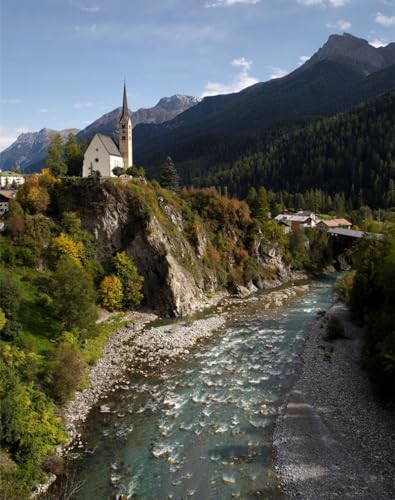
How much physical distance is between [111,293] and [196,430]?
79.1 ft

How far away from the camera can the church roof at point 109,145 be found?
5880 centimetres

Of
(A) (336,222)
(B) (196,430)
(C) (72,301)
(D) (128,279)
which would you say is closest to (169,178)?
(D) (128,279)

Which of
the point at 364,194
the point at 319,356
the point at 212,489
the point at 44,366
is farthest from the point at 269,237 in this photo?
the point at 364,194

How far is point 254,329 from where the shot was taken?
142 ft

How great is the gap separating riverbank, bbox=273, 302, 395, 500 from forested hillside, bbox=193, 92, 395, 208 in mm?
104945

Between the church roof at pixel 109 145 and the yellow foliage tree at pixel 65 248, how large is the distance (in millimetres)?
17450

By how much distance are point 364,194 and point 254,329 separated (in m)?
103

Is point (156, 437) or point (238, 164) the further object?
point (238, 164)

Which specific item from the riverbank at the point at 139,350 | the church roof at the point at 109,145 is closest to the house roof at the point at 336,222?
the riverbank at the point at 139,350

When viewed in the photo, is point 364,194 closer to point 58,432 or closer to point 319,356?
point 319,356

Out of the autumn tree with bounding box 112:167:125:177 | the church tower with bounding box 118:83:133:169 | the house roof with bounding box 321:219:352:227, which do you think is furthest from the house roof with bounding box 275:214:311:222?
the autumn tree with bounding box 112:167:125:177

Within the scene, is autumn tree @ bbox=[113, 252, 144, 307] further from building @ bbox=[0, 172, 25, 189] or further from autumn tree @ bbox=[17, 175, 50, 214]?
building @ bbox=[0, 172, 25, 189]

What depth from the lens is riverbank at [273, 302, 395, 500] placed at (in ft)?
63.7

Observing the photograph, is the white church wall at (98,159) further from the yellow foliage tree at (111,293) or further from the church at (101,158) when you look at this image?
the yellow foliage tree at (111,293)
